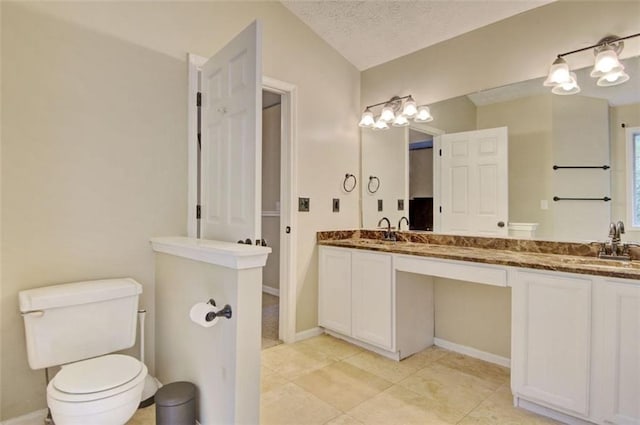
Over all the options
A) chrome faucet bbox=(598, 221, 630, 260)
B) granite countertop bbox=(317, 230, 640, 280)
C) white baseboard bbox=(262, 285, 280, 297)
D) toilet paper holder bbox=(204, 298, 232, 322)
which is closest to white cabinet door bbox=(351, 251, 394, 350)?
granite countertop bbox=(317, 230, 640, 280)

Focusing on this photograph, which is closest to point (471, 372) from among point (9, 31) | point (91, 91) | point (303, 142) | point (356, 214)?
point (356, 214)

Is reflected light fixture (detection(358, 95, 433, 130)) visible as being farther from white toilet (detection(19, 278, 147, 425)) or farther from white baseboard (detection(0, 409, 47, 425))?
white baseboard (detection(0, 409, 47, 425))

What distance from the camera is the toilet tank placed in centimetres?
162

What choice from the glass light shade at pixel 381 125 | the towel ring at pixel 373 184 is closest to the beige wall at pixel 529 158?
the glass light shade at pixel 381 125

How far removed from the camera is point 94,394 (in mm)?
1409

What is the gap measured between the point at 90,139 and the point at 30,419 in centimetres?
147

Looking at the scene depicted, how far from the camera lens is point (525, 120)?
2.43 metres

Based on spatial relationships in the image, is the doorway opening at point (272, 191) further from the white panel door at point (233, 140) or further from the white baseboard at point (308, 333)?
the white panel door at point (233, 140)

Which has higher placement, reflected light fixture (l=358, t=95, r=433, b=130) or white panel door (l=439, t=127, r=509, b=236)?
reflected light fixture (l=358, t=95, r=433, b=130)

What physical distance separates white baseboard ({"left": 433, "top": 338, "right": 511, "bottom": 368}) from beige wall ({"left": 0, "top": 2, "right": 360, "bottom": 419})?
213 centimetres

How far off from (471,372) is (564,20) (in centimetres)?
234

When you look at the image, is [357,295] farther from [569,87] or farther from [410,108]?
[569,87]

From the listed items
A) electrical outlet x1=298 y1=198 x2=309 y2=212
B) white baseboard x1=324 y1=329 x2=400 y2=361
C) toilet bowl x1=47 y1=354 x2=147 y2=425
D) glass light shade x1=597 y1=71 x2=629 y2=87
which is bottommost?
white baseboard x1=324 y1=329 x2=400 y2=361

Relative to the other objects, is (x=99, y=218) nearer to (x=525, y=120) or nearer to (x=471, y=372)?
(x=471, y=372)
